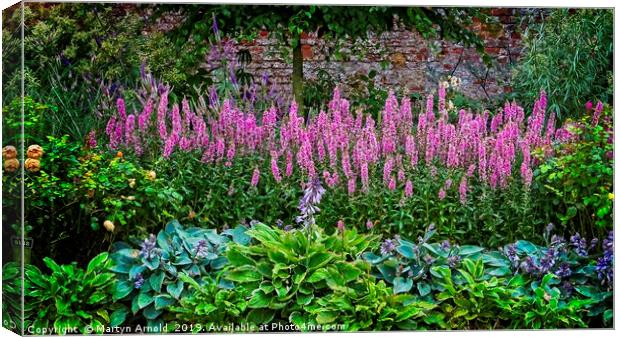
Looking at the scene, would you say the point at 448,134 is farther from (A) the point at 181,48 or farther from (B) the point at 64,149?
(B) the point at 64,149

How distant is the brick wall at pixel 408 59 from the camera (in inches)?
239

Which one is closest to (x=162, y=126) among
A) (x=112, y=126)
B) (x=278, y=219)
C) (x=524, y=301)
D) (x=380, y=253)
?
(x=112, y=126)

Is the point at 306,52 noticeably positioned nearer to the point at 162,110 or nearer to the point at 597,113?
the point at 162,110

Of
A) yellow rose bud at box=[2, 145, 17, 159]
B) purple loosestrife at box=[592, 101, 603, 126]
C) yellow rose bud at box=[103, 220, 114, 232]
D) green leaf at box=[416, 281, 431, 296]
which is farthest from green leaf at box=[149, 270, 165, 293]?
purple loosestrife at box=[592, 101, 603, 126]

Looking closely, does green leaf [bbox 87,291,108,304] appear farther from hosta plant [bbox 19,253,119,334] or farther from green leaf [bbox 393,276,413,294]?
green leaf [bbox 393,276,413,294]

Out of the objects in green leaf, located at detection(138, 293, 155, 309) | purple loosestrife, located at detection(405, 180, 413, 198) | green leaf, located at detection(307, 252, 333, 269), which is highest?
purple loosestrife, located at detection(405, 180, 413, 198)

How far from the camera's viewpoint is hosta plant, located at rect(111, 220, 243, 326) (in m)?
5.78

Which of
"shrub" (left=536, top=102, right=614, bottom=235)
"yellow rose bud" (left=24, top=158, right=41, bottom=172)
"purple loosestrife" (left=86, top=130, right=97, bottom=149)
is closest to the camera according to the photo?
"yellow rose bud" (left=24, top=158, right=41, bottom=172)

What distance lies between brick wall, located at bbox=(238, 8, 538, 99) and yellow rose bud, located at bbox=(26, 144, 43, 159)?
47.1 inches

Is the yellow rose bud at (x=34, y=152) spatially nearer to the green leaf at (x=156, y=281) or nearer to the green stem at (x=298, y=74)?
the green leaf at (x=156, y=281)

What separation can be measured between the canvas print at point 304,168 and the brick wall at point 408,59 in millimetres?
12

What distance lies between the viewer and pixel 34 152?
5734 mm

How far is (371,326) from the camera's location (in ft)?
19.3

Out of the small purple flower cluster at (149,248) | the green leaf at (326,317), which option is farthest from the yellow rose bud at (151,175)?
the green leaf at (326,317)
